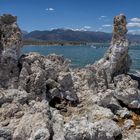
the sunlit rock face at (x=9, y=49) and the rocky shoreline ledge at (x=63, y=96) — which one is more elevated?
the sunlit rock face at (x=9, y=49)

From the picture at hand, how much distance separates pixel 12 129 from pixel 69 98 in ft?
34.9

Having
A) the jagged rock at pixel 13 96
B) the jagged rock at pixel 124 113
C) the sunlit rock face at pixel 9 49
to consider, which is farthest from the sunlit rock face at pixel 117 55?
the jagged rock at pixel 13 96

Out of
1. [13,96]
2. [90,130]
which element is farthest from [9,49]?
[90,130]

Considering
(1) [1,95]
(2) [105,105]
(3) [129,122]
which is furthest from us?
(2) [105,105]

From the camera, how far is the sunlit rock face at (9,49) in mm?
31078

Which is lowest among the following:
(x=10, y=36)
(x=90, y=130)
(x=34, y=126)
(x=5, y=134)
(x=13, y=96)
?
(x=5, y=134)

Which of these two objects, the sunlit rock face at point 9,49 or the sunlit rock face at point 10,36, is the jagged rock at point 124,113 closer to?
the sunlit rock face at point 9,49

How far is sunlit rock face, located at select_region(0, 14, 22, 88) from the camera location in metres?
31.1

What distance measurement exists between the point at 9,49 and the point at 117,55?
1291 cm

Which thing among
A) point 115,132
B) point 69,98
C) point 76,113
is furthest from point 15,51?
point 115,132

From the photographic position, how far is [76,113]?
28.2 metres

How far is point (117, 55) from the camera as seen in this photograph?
131 ft

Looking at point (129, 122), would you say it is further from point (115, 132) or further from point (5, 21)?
point (5, 21)

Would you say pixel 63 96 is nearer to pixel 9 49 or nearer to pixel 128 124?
pixel 9 49
